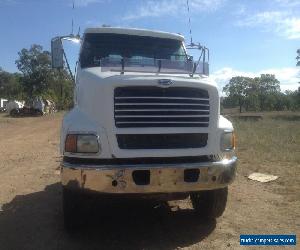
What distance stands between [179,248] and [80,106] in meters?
2.16

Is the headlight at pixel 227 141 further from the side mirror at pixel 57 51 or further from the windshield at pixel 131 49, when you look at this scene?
the side mirror at pixel 57 51

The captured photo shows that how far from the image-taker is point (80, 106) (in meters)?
5.71

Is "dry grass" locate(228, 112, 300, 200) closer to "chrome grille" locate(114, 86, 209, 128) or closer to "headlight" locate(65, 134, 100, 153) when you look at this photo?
"chrome grille" locate(114, 86, 209, 128)

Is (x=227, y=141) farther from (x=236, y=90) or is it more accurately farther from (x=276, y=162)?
(x=236, y=90)

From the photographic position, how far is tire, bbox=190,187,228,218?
5.88 meters

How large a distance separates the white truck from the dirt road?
450mm

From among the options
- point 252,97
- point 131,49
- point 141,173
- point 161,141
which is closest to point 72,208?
point 141,173

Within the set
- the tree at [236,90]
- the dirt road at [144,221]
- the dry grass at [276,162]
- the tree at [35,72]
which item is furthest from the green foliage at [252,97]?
the dirt road at [144,221]

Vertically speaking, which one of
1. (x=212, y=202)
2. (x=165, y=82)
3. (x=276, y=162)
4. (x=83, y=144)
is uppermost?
(x=165, y=82)

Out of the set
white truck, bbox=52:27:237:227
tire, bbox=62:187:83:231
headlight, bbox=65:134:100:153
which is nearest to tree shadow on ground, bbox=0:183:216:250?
tire, bbox=62:187:83:231

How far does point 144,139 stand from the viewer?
5027 millimetres

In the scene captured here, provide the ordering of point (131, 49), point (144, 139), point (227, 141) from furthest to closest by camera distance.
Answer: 1. point (131, 49)
2. point (227, 141)
3. point (144, 139)

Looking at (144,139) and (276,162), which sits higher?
(144,139)

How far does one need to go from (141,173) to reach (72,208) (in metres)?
1.13
